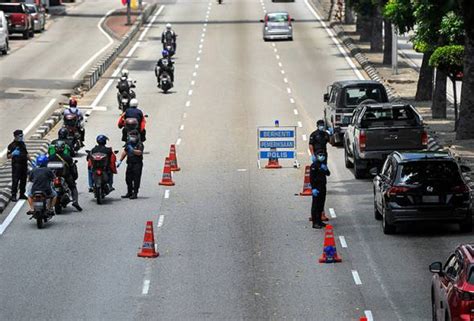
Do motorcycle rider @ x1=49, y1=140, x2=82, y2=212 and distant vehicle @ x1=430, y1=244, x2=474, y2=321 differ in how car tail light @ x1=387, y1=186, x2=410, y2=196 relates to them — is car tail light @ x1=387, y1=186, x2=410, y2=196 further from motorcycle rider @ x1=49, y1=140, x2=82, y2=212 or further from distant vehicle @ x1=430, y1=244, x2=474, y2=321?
distant vehicle @ x1=430, y1=244, x2=474, y2=321

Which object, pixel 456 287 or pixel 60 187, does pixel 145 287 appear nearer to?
pixel 456 287

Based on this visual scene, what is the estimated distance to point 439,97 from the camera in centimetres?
4553

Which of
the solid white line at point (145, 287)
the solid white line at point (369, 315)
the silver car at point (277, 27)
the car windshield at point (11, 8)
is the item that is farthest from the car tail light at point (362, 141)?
the car windshield at point (11, 8)

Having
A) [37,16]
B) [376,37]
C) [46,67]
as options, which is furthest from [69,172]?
[37,16]

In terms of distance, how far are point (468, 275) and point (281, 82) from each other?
41.6 m

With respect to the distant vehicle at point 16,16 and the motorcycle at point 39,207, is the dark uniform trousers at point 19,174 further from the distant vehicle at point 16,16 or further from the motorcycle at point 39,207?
the distant vehicle at point 16,16

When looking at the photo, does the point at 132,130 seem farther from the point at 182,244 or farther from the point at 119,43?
the point at 119,43

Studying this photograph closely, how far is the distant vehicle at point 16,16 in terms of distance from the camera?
251 feet

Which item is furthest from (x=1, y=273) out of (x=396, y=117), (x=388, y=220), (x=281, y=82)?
(x=281, y=82)

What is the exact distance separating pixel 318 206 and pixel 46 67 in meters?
38.4

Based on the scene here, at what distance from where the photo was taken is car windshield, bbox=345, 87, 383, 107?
40.5 m

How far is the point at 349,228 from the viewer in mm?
27609

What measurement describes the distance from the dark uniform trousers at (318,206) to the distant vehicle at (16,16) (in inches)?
2007

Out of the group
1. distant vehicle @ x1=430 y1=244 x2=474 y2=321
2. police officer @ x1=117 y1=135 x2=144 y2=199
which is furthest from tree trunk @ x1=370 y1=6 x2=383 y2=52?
distant vehicle @ x1=430 y1=244 x2=474 y2=321
